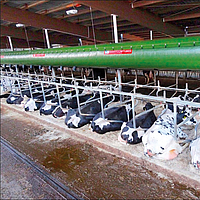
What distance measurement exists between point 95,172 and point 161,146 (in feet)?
4.32

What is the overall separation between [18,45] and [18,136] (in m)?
13.6

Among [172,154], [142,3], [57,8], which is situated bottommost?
[172,154]

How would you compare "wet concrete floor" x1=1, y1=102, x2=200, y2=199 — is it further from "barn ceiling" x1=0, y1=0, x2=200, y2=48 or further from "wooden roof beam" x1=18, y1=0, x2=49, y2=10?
"wooden roof beam" x1=18, y1=0, x2=49, y2=10

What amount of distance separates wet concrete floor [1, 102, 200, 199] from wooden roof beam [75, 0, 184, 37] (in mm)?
3764

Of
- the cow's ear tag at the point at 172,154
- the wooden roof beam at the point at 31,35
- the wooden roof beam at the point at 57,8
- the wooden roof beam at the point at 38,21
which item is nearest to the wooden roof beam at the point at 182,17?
the wooden roof beam at the point at 57,8

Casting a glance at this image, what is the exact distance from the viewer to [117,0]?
588cm

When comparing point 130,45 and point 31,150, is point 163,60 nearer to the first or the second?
point 130,45

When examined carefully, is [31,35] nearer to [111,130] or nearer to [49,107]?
[49,107]

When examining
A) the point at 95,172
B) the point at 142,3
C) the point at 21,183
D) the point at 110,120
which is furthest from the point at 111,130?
the point at 142,3

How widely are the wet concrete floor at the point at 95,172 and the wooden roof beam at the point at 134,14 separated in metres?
3.76

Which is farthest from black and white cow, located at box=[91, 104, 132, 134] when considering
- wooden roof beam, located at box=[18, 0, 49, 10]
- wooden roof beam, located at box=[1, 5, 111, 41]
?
wooden roof beam, located at box=[1, 5, 111, 41]

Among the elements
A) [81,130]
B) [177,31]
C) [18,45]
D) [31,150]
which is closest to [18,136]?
[31,150]

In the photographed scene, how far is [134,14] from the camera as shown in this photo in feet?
21.6

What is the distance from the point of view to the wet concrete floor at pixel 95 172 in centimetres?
309
